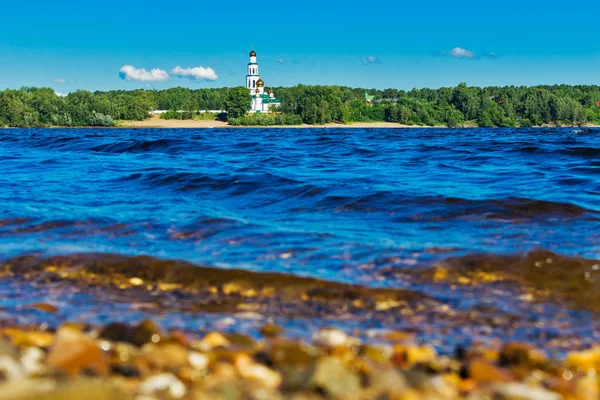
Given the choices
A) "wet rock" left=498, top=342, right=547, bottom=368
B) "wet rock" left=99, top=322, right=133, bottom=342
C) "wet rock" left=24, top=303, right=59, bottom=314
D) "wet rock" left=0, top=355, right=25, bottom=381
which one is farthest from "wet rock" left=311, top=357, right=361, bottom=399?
"wet rock" left=24, top=303, right=59, bottom=314

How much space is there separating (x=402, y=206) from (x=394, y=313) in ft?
15.3

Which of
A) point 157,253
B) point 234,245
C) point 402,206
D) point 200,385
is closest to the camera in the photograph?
point 200,385

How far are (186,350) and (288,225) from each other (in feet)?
Answer: 13.9

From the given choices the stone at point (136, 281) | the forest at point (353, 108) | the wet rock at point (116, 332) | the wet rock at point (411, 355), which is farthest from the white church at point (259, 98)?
the wet rock at point (411, 355)

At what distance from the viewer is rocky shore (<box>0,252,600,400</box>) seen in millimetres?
2986

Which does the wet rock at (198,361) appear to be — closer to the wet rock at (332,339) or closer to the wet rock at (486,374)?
the wet rock at (332,339)

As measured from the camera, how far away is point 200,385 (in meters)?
3.02


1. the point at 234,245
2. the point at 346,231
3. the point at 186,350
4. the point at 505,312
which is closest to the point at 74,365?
the point at 186,350

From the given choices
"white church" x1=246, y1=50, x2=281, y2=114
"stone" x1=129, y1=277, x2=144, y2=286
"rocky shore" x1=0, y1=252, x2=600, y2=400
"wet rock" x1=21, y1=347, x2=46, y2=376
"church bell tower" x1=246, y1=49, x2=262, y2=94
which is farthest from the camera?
"church bell tower" x1=246, y1=49, x2=262, y2=94

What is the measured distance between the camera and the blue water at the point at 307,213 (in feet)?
20.4

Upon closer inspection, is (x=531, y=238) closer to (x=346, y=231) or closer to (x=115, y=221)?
(x=346, y=231)

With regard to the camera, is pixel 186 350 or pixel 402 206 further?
pixel 402 206

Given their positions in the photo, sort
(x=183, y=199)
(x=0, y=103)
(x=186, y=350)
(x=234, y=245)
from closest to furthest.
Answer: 1. (x=186, y=350)
2. (x=234, y=245)
3. (x=183, y=199)
4. (x=0, y=103)

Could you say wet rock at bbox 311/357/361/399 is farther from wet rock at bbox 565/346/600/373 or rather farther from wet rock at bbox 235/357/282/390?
wet rock at bbox 565/346/600/373
